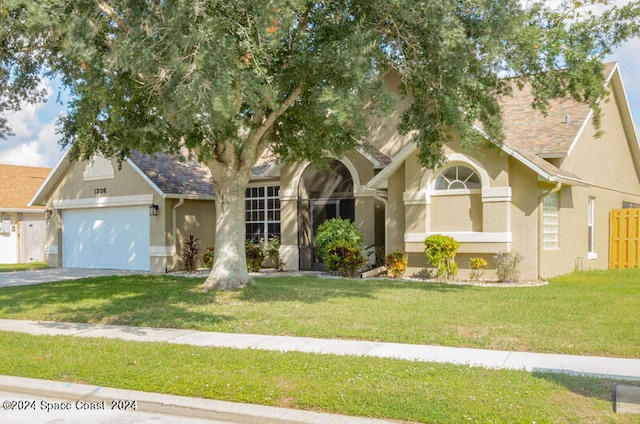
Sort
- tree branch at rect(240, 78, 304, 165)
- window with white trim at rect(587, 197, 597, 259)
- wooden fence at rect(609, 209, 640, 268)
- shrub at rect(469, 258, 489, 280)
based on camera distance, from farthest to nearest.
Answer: wooden fence at rect(609, 209, 640, 268) → window with white trim at rect(587, 197, 597, 259) → shrub at rect(469, 258, 489, 280) → tree branch at rect(240, 78, 304, 165)

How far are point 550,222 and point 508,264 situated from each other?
256cm

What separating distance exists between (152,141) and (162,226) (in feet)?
28.3

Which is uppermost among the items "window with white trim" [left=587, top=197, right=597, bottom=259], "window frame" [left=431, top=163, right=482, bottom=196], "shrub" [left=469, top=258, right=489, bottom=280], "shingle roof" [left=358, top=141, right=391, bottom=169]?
"shingle roof" [left=358, top=141, right=391, bottom=169]

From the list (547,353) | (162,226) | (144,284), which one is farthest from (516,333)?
(162,226)

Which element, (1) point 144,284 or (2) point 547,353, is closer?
(2) point 547,353

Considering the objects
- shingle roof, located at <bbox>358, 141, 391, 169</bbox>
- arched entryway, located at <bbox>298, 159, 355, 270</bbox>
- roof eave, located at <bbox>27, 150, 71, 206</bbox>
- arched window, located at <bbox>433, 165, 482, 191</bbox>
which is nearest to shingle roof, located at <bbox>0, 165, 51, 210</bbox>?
roof eave, located at <bbox>27, 150, 71, 206</bbox>

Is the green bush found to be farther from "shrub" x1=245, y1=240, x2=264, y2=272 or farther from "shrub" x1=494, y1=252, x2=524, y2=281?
"shrub" x1=494, y1=252, x2=524, y2=281

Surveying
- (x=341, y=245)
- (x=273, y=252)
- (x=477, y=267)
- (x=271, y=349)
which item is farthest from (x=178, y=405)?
(x=273, y=252)

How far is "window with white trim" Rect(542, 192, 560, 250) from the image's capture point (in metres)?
16.7

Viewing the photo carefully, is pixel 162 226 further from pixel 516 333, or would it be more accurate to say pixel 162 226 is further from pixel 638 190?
pixel 638 190

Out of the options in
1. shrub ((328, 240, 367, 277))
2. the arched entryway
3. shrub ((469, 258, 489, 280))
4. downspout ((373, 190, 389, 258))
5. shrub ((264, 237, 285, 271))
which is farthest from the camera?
shrub ((264, 237, 285, 271))

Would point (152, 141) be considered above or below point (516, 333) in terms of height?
above

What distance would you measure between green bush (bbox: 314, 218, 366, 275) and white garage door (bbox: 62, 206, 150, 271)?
23.8ft

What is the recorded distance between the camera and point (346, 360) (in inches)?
294
